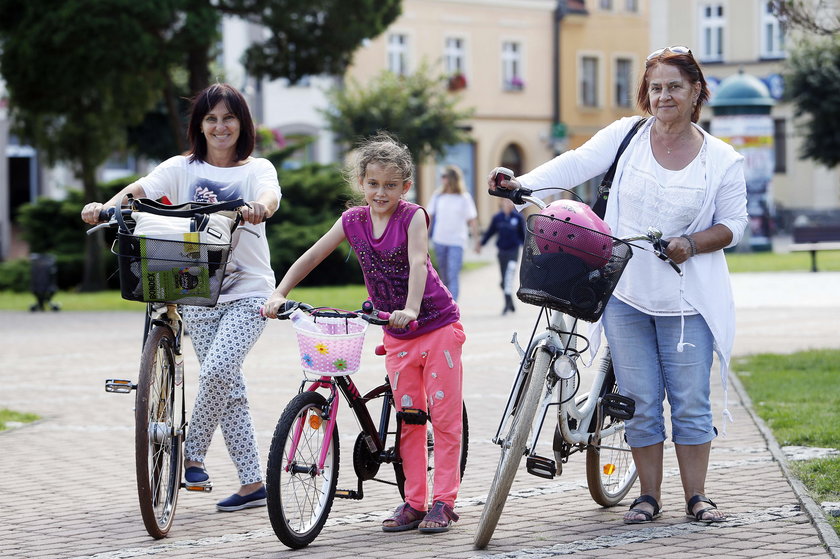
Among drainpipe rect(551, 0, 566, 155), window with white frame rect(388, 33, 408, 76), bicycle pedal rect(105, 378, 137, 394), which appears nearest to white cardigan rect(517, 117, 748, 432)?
bicycle pedal rect(105, 378, 137, 394)

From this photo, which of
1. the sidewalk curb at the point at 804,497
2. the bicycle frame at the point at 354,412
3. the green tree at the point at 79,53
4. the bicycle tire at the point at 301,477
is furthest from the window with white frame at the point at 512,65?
the bicycle tire at the point at 301,477

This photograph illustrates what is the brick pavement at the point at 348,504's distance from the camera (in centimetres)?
544

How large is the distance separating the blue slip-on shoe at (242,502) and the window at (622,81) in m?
48.9

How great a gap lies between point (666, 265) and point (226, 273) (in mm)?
1913

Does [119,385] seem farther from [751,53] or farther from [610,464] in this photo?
[751,53]

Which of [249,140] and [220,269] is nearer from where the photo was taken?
[220,269]

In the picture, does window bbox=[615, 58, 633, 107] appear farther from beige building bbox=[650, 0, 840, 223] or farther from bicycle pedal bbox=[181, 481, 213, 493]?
bicycle pedal bbox=[181, 481, 213, 493]

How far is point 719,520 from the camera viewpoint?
19.0ft

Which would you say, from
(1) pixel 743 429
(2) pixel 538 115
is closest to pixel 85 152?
(1) pixel 743 429

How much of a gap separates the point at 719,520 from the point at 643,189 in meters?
1.39

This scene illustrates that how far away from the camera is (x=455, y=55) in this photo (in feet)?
161

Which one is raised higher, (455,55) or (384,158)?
(455,55)

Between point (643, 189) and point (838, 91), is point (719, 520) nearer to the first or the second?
point (643, 189)

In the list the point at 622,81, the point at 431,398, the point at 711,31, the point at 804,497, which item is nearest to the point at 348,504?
the point at 431,398
